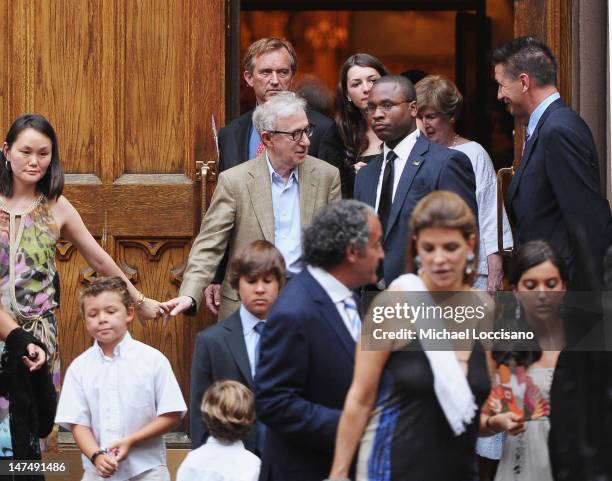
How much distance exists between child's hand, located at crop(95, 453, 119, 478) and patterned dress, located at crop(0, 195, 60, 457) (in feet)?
2.18

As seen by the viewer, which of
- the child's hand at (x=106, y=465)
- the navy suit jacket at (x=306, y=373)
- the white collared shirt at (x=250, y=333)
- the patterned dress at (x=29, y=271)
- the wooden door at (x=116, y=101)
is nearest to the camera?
the navy suit jacket at (x=306, y=373)

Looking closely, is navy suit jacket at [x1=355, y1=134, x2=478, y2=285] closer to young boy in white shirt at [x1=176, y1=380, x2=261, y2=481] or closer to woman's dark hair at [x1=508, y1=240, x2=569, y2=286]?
woman's dark hair at [x1=508, y1=240, x2=569, y2=286]

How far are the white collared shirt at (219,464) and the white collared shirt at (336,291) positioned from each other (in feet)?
2.76

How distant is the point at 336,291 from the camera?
564 cm

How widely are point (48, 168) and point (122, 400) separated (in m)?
1.21

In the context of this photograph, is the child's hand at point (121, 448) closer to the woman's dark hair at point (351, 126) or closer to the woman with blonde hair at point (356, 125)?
the woman with blonde hair at point (356, 125)

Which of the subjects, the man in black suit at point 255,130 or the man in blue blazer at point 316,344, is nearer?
the man in blue blazer at point 316,344

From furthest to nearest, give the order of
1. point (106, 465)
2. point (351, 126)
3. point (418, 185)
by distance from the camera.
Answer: point (351, 126), point (418, 185), point (106, 465)

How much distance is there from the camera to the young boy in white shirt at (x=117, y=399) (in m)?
6.73

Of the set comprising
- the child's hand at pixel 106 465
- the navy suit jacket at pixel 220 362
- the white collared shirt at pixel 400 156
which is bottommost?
the child's hand at pixel 106 465

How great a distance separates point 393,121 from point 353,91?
847mm

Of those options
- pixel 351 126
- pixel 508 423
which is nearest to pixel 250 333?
pixel 508 423

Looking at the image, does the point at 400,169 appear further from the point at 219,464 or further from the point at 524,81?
the point at 219,464

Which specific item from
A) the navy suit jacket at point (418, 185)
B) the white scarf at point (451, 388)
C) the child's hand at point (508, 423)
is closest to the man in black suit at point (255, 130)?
the navy suit jacket at point (418, 185)
